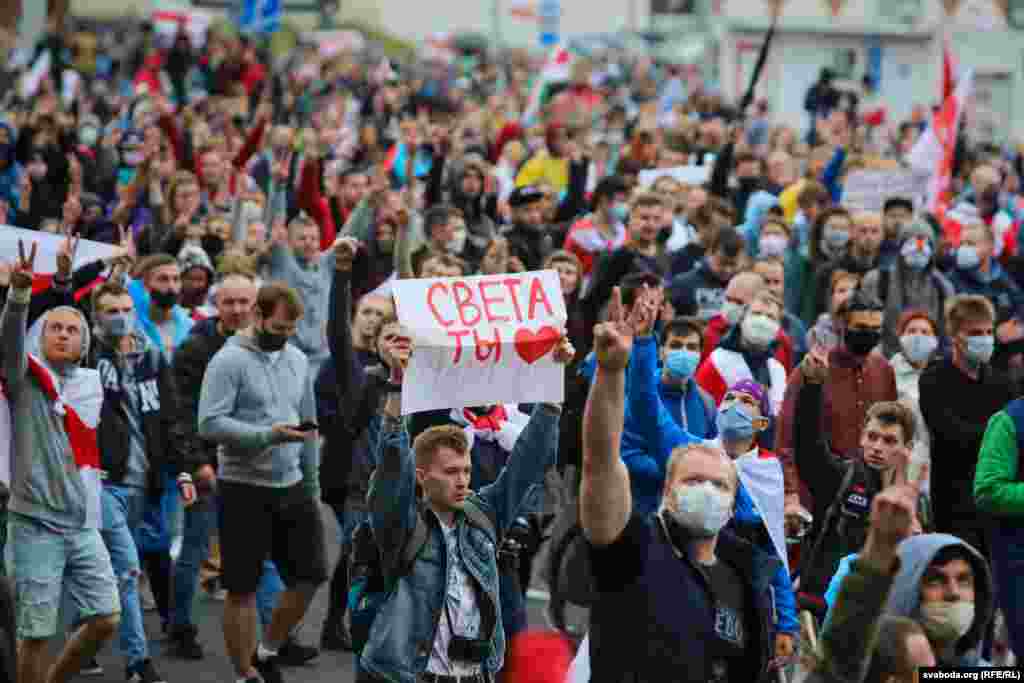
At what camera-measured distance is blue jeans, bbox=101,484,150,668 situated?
30.6 ft

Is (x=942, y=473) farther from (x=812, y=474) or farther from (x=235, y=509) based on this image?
(x=235, y=509)

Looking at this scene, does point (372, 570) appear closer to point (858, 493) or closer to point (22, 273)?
point (858, 493)

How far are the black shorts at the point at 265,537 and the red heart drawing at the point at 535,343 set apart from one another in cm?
215

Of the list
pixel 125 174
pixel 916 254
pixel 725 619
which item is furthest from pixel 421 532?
pixel 125 174

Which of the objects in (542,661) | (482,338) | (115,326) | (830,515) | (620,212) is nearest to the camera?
(542,661)

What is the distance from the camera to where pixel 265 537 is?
9320mm

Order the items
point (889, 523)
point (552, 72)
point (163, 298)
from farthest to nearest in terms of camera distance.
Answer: point (552, 72) < point (163, 298) < point (889, 523)

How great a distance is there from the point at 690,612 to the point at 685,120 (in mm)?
18919

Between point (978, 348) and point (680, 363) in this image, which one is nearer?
point (680, 363)

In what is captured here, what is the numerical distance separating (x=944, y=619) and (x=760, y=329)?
4.57m

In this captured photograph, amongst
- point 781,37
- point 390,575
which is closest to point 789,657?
point 390,575

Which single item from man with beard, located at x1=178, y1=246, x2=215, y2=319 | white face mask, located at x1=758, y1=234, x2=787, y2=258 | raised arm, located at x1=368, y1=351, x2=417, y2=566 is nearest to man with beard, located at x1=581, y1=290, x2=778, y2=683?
raised arm, located at x1=368, y1=351, x2=417, y2=566

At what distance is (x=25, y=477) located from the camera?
28.3 ft

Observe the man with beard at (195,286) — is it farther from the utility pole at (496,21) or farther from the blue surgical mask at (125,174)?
the utility pole at (496,21)
